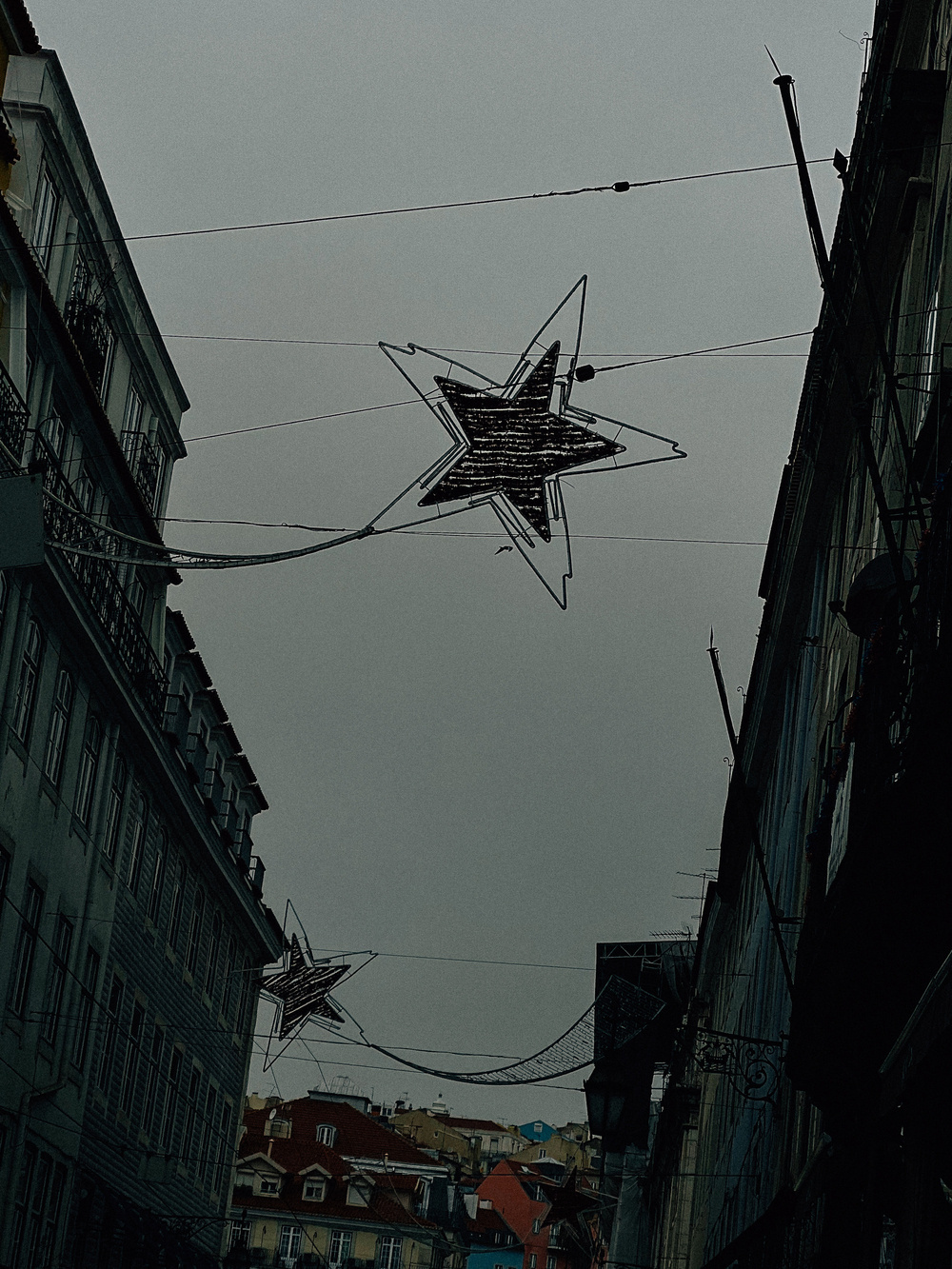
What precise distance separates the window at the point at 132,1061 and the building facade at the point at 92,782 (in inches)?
2.5

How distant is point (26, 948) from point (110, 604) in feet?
20.3

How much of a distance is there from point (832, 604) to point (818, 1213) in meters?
4.58

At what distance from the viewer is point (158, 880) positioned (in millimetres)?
34406

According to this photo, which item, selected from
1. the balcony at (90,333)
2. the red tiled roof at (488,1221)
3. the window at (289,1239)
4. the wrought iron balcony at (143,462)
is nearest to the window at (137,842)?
the wrought iron balcony at (143,462)

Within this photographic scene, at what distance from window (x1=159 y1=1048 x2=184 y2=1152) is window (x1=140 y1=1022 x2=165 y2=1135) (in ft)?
2.65

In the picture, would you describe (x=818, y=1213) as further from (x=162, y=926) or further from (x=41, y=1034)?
(x=162, y=926)

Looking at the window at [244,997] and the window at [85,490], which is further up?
the window at [85,490]

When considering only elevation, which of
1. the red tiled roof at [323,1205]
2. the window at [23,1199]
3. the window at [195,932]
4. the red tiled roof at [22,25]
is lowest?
the window at [23,1199]

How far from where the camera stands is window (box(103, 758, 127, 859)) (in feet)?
101

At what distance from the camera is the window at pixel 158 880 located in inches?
1330

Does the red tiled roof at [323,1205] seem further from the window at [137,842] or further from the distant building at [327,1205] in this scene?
the window at [137,842]

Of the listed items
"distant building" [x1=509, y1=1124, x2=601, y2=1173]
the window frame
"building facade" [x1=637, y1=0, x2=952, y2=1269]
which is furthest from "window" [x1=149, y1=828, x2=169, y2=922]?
"distant building" [x1=509, y1=1124, x2=601, y2=1173]

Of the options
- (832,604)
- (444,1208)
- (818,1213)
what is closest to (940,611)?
(832,604)

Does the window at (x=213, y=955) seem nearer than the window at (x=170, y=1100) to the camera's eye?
No
